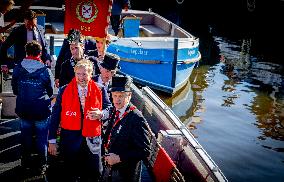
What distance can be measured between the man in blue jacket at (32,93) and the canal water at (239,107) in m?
5.43

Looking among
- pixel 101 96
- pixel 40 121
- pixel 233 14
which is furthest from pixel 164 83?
pixel 233 14

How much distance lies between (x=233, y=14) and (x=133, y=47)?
2834 cm

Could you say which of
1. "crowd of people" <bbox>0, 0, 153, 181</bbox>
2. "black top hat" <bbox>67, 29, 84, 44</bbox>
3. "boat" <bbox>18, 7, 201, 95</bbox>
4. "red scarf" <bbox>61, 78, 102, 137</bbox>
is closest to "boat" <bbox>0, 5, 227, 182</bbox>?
"crowd of people" <bbox>0, 0, 153, 181</bbox>

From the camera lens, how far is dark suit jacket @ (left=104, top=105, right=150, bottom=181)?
134 inches

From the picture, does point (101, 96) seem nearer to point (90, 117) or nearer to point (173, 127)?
point (90, 117)

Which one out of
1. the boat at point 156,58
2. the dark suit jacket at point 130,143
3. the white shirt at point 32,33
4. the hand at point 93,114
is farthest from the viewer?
the boat at point 156,58

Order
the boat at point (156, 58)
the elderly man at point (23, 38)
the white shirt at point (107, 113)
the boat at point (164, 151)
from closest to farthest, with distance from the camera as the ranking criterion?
1. the white shirt at point (107, 113)
2. the boat at point (164, 151)
3. the elderly man at point (23, 38)
4. the boat at point (156, 58)

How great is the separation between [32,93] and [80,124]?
56.7 inches

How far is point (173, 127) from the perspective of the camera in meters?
6.22

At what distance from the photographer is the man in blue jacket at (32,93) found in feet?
15.9

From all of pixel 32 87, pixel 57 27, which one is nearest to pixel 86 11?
pixel 32 87

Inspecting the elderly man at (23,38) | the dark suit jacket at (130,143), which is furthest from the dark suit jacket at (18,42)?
the dark suit jacket at (130,143)

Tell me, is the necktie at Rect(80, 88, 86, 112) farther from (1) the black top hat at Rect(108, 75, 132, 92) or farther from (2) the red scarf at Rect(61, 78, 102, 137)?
(1) the black top hat at Rect(108, 75, 132, 92)

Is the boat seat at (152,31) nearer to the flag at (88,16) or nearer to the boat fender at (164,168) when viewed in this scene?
the flag at (88,16)
